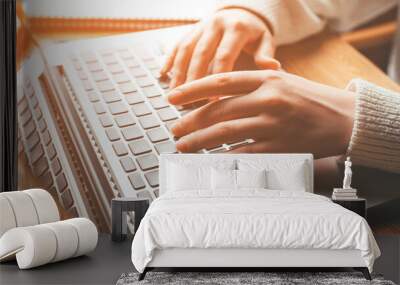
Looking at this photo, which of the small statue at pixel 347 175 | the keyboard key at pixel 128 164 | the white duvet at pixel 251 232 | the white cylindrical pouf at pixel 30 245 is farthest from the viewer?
the keyboard key at pixel 128 164

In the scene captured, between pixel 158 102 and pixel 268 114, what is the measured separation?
1.19m

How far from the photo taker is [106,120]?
6.98 meters

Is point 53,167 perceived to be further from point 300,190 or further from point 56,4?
point 300,190

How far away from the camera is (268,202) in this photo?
506cm

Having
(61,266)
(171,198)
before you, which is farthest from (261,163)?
(61,266)

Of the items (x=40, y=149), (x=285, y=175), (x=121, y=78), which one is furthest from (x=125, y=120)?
(x=285, y=175)

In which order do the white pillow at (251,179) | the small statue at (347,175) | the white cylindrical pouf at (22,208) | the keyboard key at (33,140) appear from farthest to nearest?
1. the keyboard key at (33,140)
2. the small statue at (347,175)
3. the white pillow at (251,179)
4. the white cylindrical pouf at (22,208)

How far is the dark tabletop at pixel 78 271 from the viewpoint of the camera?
4656 millimetres

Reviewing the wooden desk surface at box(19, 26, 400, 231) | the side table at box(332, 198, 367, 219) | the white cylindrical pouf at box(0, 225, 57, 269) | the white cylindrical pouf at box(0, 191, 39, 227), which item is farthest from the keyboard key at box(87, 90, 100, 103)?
the side table at box(332, 198, 367, 219)

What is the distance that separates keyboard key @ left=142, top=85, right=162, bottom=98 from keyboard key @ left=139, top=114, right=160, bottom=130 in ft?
0.80

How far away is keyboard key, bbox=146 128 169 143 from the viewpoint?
6.90 metres

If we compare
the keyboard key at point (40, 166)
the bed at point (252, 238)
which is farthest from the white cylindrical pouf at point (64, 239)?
the keyboard key at point (40, 166)

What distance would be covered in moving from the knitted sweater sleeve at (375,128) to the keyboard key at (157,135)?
1937 mm

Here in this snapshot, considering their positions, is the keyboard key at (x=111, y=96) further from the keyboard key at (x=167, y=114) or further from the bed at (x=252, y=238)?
the bed at (x=252, y=238)
